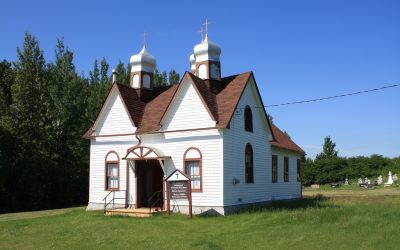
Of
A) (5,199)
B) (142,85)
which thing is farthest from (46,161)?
(142,85)

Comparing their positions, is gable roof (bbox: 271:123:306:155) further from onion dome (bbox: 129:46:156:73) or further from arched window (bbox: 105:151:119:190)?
arched window (bbox: 105:151:119:190)

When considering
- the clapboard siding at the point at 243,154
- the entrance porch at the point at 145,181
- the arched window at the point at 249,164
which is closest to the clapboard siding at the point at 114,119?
the entrance porch at the point at 145,181

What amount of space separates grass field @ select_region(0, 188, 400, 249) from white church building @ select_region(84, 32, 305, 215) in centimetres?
266

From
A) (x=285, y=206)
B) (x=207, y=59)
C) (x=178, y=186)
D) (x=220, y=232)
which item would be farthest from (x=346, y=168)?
(x=220, y=232)

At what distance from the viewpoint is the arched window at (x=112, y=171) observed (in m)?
25.9

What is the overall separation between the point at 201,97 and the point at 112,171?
7037 millimetres

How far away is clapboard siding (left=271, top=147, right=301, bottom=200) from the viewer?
3064 cm

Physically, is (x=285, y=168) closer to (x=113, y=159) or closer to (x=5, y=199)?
(x=113, y=159)

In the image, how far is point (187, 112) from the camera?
77.3 feet

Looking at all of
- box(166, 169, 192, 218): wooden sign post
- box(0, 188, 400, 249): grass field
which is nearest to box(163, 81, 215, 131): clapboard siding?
box(166, 169, 192, 218): wooden sign post

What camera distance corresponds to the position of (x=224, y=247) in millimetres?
13172

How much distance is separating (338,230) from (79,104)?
89.2 ft

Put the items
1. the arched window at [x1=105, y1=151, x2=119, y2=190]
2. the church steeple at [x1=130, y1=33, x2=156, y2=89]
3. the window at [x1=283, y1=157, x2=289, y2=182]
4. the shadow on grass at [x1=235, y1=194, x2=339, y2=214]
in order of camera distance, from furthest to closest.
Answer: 1. the window at [x1=283, y1=157, x2=289, y2=182]
2. the church steeple at [x1=130, y1=33, x2=156, y2=89]
3. the arched window at [x1=105, y1=151, x2=119, y2=190]
4. the shadow on grass at [x1=235, y1=194, x2=339, y2=214]

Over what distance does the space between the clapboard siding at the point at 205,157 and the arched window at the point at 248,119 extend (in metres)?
2.98
